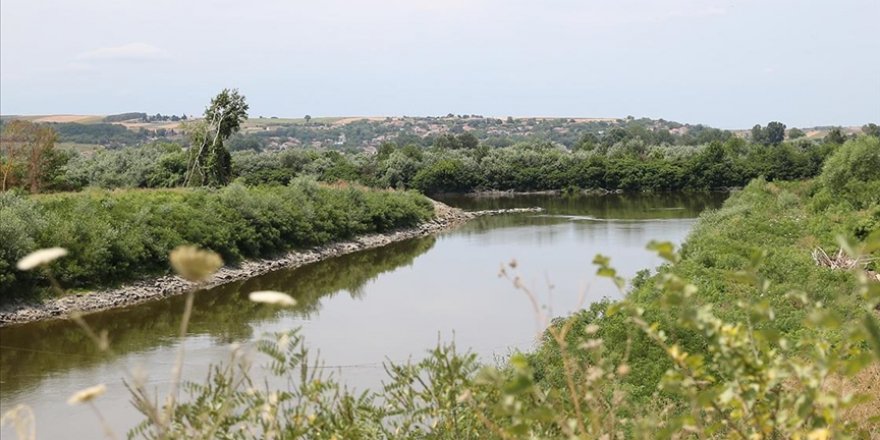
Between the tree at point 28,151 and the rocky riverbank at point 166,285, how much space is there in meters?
10.9

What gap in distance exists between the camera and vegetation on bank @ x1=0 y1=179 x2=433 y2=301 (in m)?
22.1

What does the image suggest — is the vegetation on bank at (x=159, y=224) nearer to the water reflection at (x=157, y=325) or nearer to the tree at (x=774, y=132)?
the water reflection at (x=157, y=325)

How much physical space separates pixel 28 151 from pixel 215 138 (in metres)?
8.28

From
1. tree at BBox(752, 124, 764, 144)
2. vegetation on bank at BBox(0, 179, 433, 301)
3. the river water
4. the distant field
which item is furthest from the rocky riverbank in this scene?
the distant field

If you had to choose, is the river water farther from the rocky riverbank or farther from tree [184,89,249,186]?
tree [184,89,249,186]

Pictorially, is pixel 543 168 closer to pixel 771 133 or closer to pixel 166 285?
pixel 166 285

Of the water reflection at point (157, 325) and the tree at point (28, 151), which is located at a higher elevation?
the tree at point (28, 151)

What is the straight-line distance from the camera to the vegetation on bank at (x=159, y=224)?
72.4 feet

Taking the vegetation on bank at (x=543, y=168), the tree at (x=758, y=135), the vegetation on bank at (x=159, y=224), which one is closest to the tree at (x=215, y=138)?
the vegetation on bank at (x=159, y=224)

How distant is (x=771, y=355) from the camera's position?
9.12 ft

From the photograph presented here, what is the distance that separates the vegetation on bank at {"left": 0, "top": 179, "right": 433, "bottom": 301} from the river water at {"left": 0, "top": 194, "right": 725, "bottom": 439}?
158 centimetres

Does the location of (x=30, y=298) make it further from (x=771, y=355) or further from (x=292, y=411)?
(x=771, y=355)

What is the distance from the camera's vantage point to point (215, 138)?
41406 millimetres

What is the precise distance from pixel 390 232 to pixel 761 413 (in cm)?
3884
